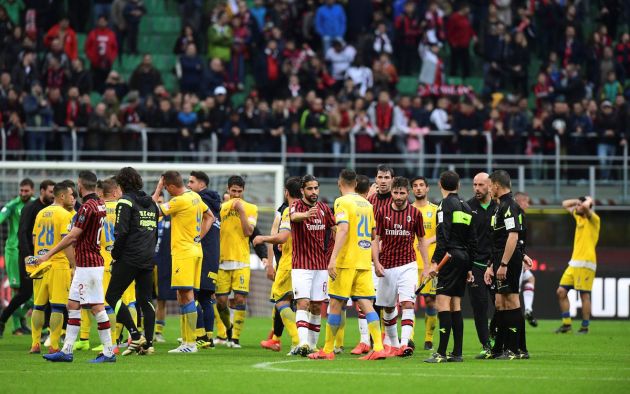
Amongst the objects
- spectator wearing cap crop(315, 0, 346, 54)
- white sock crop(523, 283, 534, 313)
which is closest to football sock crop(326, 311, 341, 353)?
white sock crop(523, 283, 534, 313)

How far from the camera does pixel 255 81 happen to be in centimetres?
2961

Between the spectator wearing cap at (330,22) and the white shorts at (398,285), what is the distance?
51.5ft

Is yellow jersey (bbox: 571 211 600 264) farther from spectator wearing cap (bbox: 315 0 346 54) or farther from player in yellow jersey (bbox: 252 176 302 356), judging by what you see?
spectator wearing cap (bbox: 315 0 346 54)

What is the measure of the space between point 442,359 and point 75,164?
996 centimetres

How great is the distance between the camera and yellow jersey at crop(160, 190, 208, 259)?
50.2 feet

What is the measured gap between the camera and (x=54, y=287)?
50.0 ft

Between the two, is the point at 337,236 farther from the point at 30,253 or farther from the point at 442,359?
the point at 30,253

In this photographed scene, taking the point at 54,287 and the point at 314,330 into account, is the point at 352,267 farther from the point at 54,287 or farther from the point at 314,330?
the point at 54,287

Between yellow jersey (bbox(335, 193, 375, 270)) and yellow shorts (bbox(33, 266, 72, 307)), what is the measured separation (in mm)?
3538

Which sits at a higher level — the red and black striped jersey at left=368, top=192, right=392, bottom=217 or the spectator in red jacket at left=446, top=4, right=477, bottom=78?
the spectator in red jacket at left=446, top=4, right=477, bottom=78

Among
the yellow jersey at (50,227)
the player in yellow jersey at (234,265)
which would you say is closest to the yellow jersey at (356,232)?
the player in yellow jersey at (234,265)

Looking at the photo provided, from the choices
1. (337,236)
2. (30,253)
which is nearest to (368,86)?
(30,253)

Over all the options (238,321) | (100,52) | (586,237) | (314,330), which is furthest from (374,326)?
(100,52)

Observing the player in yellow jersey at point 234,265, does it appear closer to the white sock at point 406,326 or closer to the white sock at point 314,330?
the white sock at point 314,330
